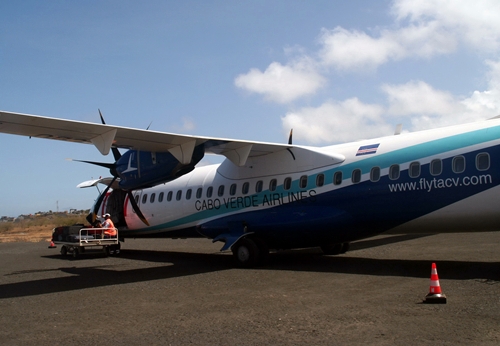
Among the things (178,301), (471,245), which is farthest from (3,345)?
(471,245)

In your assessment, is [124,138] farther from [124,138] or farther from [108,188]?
[108,188]

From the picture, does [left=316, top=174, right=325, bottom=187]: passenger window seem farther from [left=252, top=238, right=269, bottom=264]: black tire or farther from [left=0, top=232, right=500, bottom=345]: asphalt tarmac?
[left=252, top=238, right=269, bottom=264]: black tire

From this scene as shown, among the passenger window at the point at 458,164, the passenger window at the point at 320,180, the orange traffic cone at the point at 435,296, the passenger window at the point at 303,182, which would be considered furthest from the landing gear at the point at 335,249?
the orange traffic cone at the point at 435,296

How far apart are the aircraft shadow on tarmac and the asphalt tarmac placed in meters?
0.03

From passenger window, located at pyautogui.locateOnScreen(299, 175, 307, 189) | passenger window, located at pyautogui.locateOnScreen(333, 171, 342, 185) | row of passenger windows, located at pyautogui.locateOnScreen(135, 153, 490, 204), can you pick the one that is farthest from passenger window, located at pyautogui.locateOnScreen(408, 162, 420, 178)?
passenger window, located at pyautogui.locateOnScreen(299, 175, 307, 189)

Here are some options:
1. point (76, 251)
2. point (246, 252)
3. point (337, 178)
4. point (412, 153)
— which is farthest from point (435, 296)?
point (76, 251)

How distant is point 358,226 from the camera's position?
468 inches

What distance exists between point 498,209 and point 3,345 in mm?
9241

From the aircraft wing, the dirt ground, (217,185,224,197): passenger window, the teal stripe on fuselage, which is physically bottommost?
the dirt ground

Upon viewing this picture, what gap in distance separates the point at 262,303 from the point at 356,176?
16.6ft

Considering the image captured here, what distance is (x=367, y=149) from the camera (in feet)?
39.2

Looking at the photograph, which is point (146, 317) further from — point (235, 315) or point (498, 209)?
point (498, 209)

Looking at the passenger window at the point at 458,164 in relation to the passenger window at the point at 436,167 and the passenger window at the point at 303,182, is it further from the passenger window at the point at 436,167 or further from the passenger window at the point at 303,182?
the passenger window at the point at 303,182

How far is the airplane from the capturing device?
1021 cm
